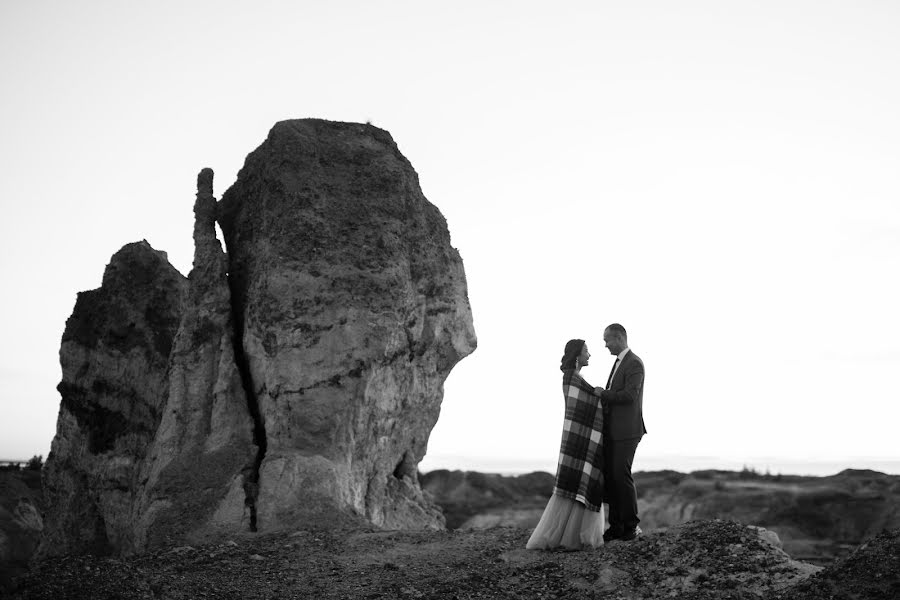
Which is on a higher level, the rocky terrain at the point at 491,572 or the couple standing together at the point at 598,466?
the couple standing together at the point at 598,466

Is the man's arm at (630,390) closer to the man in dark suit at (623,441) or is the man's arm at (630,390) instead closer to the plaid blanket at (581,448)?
the man in dark suit at (623,441)

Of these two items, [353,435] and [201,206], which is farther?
[201,206]

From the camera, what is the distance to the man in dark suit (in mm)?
9164

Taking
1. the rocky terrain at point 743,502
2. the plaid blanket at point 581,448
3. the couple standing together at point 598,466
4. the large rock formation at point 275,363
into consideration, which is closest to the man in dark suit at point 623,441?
the couple standing together at point 598,466

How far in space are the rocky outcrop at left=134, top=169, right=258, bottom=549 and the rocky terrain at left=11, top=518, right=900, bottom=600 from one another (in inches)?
56.1

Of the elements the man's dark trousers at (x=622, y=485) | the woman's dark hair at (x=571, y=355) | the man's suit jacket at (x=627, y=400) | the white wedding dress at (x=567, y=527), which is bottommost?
the white wedding dress at (x=567, y=527)

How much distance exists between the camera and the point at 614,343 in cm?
950

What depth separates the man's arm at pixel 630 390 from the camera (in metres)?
9.13

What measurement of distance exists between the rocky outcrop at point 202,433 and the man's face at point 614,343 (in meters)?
5.23

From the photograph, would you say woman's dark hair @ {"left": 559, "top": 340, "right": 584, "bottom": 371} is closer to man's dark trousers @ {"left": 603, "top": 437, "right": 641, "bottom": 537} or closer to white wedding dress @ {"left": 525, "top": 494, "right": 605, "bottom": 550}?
man's dark trousers @ {"left": 603, "top": 437, "right": 641, "bottom": 537}

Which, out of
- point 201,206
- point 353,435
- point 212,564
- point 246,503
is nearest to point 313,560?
point 212,564

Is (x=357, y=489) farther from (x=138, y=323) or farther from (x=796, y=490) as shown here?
(x=796, y=490)

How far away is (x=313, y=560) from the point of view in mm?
9422

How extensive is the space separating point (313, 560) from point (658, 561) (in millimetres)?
3698
